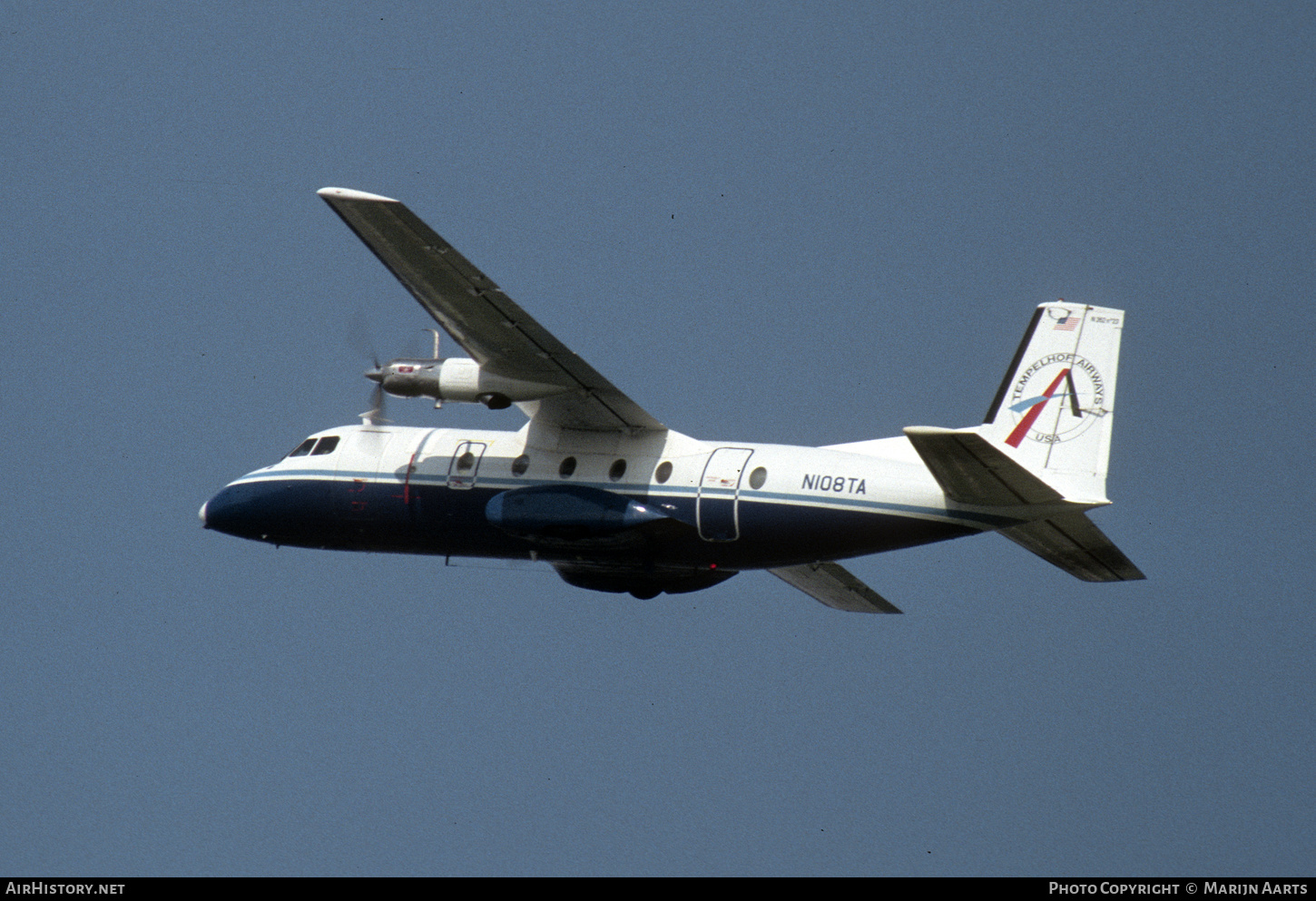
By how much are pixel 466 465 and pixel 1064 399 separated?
30.5 feet

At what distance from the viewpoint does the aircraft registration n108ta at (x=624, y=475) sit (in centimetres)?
2922

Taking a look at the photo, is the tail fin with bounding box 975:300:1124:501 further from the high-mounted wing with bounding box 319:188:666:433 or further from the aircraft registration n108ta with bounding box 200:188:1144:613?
the high-mounted wing with bounding box 319:188:666:433

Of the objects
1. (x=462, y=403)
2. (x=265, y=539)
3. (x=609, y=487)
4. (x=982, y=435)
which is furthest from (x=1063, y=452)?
(x=265, y=539)

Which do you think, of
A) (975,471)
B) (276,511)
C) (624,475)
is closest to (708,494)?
(624,475)

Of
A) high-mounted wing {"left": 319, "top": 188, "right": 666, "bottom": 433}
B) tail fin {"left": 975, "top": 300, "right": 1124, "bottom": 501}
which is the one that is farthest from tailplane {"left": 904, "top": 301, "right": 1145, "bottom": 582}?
high-mounted wing {"left": 319, "top": 188, "right": 666, "bottom": 433}

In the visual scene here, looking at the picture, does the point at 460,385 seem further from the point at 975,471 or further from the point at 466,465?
the point at 975,471

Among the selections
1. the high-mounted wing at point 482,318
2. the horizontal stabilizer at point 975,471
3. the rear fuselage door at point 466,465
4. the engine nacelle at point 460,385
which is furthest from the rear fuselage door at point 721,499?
the rear fuselage door at point 466,465

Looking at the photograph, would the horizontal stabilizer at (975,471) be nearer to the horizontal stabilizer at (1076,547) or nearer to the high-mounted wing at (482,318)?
the horizontal stabilizer at (1076,547)

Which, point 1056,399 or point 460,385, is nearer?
point 1056,399

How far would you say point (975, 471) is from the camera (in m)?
28.4

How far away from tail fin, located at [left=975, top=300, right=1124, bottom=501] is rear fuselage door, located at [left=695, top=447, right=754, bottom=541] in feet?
11.9

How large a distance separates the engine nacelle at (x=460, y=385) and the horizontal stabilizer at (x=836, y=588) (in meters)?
6.03

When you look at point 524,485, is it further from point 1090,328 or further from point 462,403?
point 1090,328

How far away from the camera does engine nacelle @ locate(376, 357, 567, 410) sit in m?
31.5
